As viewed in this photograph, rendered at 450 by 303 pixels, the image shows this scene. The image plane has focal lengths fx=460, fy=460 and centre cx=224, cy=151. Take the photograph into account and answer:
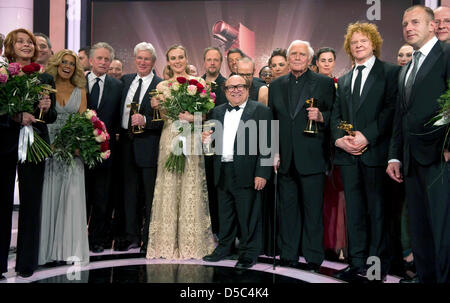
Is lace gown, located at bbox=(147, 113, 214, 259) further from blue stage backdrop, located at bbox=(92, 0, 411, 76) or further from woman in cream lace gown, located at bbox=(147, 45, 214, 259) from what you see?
blue stage backdrop, located at bbox=(92, 0, 411, 76)

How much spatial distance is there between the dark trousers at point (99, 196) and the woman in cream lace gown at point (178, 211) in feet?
2.12

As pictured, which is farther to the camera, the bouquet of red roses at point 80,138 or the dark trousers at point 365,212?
the bouquet of red roses at point 80,138

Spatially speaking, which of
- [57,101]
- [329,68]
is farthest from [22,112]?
[329,68]

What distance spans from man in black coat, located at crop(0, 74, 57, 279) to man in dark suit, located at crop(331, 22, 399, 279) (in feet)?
8.62

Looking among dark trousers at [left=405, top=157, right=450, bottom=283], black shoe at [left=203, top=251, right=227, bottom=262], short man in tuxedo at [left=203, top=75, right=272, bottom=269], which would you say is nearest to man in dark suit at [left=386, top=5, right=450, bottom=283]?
dark trousers at [left=405, top=157, right=450, bottom=283]

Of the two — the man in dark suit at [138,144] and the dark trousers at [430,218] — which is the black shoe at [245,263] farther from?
the dark trousers at [430,218]

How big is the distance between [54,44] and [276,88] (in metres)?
5.77

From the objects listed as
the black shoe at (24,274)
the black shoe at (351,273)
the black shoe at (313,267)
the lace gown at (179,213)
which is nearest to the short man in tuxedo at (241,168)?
the lace gown at (179,213)

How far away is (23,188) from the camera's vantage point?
3.98 metres

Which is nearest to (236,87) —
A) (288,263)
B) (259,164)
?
(259,164)

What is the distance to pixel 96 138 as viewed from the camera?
4.42 metres

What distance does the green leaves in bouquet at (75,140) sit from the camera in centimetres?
434

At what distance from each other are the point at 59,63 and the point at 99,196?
4.85ft
